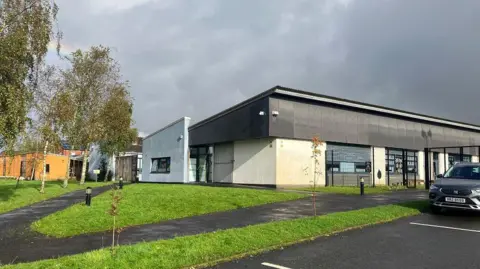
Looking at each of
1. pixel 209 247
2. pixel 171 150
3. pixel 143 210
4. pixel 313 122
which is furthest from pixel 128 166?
pixel 209 247

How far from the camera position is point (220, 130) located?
3000cm

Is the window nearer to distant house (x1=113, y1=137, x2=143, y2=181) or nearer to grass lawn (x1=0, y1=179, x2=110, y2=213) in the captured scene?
distant house (x1=113, y1=137, x2=143, y2=181)

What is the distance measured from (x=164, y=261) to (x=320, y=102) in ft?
73.2

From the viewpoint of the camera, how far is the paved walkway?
770cm

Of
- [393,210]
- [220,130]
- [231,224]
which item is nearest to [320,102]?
[220,130]

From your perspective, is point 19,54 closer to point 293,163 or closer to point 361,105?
point 293,163

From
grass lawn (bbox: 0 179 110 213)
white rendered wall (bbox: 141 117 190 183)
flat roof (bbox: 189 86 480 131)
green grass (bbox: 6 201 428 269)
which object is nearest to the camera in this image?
green grass (bbox: 6 201 428 269)

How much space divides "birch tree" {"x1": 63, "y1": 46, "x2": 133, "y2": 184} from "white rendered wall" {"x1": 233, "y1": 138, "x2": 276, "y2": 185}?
11208 millimetres

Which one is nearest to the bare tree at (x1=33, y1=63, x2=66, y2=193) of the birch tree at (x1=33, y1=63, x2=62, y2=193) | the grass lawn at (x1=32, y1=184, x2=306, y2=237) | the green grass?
the birch tree at (x1=33, y1=63, x2=62, y2=193)

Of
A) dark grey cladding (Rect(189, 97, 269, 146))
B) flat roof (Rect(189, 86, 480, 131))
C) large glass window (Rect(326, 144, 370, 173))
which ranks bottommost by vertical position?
large glass window (Rect(326, 144, 370, 173))

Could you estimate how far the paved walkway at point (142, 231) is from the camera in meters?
7.70

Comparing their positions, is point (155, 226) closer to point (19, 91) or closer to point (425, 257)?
point (425, 257)

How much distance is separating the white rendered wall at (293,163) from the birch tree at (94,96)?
15.2 metres

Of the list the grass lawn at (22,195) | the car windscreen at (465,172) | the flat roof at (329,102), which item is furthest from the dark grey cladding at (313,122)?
the car windscreen at (465,172)
